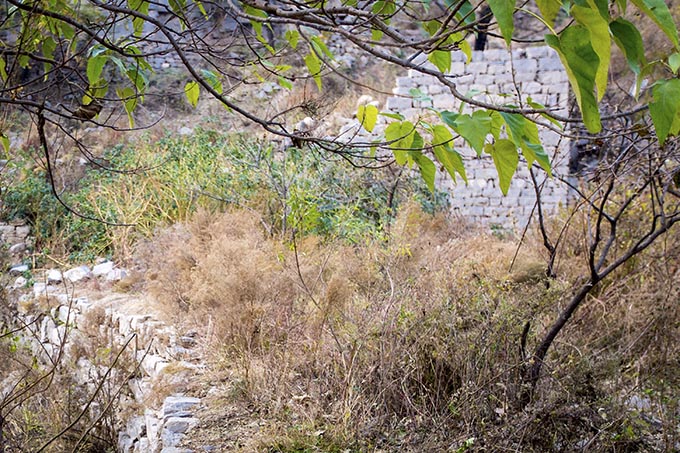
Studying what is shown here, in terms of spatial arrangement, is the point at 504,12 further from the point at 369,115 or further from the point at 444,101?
the point at 444,101

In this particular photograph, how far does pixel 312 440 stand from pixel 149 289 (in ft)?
9.86

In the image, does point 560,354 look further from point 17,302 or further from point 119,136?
point 119,136

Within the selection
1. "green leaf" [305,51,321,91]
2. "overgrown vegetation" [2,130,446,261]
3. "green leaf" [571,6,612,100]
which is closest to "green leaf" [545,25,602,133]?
"green leaf" [571,6,612,100]

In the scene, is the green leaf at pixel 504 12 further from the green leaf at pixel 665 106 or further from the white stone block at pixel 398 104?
the white stone block at pixel 398 104

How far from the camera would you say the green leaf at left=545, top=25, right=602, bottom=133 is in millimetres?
531

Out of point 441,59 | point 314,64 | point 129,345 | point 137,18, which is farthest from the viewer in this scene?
point 129,345

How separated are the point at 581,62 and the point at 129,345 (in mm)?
4314

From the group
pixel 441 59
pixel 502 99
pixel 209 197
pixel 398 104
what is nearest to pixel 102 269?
pixel 209 197

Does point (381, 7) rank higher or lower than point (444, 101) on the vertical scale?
lower

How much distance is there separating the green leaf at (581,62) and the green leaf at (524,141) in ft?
0.65

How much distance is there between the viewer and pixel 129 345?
14.4ft

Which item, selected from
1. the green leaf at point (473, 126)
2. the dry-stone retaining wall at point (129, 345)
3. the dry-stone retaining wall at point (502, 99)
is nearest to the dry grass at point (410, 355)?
the dry-stone retaining wall at point (129, 345)

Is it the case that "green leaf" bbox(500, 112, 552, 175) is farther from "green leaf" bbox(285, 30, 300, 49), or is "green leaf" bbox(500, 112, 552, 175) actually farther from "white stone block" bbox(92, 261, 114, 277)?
"white stone block" bbox(92, 261, 114, 277)

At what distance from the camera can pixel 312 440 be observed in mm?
2502
